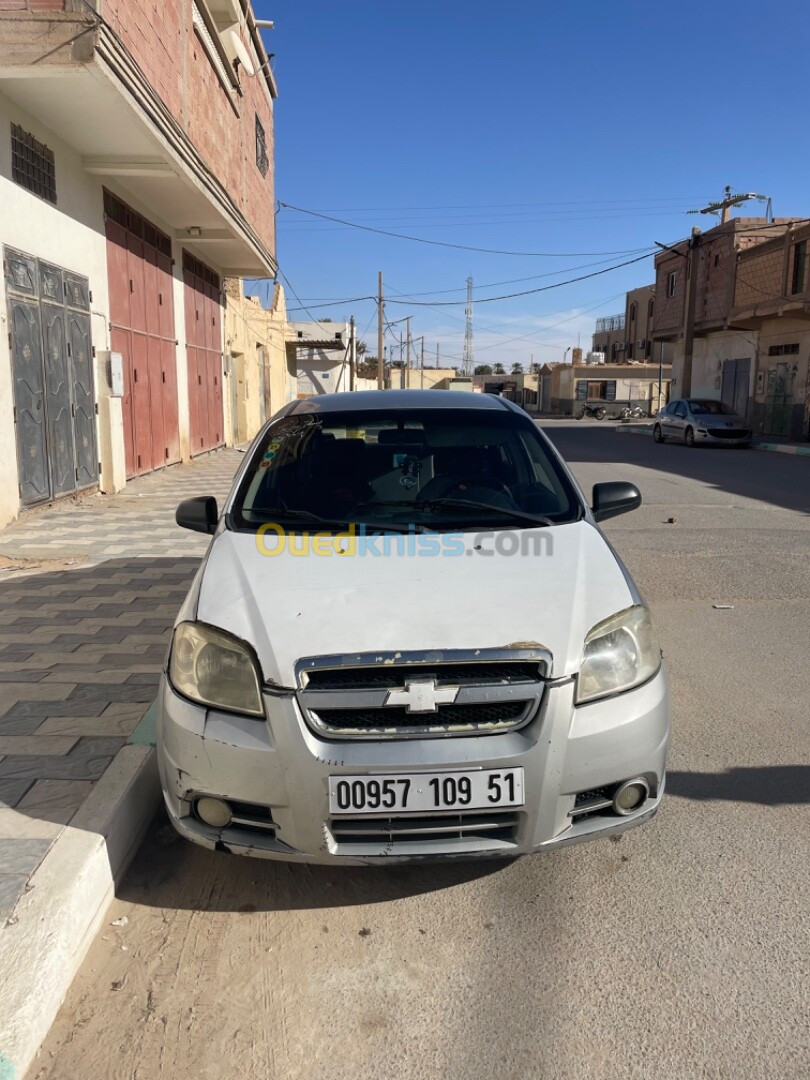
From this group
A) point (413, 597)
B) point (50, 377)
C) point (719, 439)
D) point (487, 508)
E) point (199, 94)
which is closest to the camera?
point (413, 597)

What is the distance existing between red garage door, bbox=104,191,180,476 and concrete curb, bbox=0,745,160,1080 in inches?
395

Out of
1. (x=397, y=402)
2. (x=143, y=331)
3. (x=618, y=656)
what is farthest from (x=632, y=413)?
(x=618, y=656)

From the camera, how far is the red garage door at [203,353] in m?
16.8

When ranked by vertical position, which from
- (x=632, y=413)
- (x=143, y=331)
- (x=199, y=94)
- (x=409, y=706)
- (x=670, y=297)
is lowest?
(x=632, y=413)

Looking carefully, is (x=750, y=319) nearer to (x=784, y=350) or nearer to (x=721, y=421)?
(x=784, y=350)

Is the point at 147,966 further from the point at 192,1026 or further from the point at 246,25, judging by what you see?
the point at 246,25

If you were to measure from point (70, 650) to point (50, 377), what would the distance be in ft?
19.0

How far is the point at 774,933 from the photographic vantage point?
2.46m

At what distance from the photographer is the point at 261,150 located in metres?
19.0

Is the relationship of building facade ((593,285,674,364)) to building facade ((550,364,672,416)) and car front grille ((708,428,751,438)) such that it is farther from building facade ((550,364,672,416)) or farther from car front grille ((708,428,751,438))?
car front grille ((708,428,751,438))

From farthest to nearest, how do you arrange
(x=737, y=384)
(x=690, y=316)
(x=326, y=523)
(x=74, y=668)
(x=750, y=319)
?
1. (x=737, y=384)
2. (x=690, y=316)
3. (x=750, y=319)
4. (x=74, y=668)
5. (x=326, y=523)

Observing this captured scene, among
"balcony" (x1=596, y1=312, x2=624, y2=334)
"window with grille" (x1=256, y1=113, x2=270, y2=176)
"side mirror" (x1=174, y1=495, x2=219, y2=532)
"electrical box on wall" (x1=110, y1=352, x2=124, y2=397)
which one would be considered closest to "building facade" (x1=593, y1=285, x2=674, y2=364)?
"balcony" (x1=596, y1=312, x2=624, y2=334)

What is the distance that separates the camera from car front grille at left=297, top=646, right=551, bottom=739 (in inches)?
94.0

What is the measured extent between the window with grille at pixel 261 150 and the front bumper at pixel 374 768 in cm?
1834
